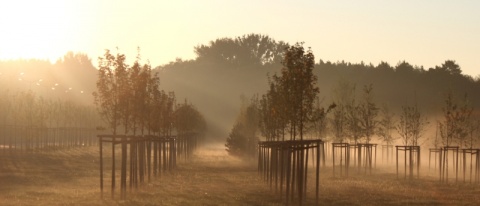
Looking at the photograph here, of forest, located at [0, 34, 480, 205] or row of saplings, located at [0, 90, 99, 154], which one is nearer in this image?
forest, located at [0, 34, 480, 205]

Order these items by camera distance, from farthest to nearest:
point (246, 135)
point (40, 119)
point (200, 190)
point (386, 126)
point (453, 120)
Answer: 1. point (246, 135)
2. point (40, 119)
3. point (386, 126)
4. point (453, 120)
5. point (200, 190)

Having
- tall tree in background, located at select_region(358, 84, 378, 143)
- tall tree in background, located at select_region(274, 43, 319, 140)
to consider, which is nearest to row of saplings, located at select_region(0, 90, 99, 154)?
tall tree in background, located at select_region(358, 84, 378, 143)

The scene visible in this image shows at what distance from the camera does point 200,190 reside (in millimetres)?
42969

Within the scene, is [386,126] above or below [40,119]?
below

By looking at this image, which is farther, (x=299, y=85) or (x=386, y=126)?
(x=386, y=126)

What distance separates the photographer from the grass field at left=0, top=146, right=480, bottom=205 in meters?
37.1

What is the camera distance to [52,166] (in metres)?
65.4

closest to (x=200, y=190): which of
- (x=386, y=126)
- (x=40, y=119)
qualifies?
(x=386, y=126)

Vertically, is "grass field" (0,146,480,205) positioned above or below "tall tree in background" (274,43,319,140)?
below

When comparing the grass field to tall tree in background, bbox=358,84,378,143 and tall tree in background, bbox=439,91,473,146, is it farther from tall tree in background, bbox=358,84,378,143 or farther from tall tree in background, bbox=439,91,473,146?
tall tree in background, bbox=358,84,378,143

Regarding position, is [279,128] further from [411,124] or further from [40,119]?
[40,119]

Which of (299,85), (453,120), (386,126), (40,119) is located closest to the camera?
(299,85)

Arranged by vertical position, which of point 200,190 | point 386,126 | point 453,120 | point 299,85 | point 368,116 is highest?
point 299,85

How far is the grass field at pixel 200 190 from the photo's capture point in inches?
1459
